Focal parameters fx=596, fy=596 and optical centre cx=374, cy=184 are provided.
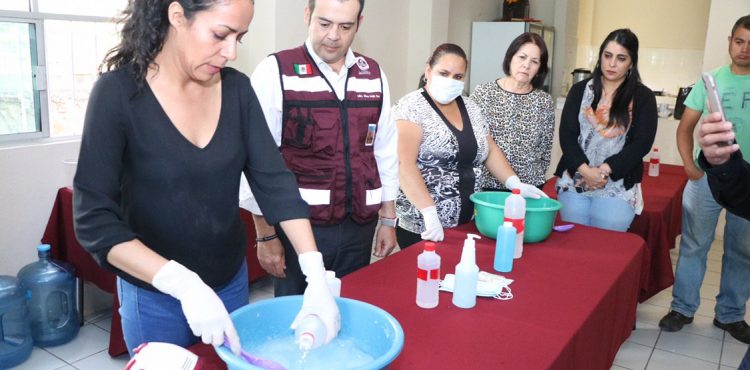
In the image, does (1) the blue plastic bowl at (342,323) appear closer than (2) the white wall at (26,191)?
Yes

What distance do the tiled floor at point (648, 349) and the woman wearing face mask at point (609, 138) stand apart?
0.69 m

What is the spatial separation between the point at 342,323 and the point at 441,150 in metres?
1.14

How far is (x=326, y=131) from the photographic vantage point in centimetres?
184

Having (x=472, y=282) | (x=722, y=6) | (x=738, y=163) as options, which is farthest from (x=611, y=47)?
(x=722, y=6)

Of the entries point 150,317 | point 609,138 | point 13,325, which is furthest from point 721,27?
point 13,325

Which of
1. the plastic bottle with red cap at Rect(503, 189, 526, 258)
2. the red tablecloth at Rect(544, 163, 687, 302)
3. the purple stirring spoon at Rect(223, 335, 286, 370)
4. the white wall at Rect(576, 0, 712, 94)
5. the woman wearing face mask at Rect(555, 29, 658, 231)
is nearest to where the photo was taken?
the purple stirring spoon at Rect(223, 335, 286, 370)

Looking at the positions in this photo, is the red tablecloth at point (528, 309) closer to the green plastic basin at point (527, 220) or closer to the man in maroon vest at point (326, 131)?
the green plastic basin at point (527, 220)

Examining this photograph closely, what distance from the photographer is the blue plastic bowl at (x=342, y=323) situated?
1198mm

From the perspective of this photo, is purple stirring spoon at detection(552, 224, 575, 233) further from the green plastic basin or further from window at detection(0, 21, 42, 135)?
window at detection(0, 21, 42, 135)

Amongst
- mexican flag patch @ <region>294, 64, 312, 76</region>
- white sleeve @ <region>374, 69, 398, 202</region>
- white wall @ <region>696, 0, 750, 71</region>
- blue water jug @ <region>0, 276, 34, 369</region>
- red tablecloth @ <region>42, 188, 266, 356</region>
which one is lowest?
blue water jug @ <region>0, 276, 34, 369</region>

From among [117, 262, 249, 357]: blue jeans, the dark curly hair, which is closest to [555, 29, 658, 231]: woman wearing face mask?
[117, 262, 249, 357]: blue jeans

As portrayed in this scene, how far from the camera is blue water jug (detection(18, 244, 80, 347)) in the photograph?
2787 mm

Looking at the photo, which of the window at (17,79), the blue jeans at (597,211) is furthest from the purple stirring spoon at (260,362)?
the window at (17,79)

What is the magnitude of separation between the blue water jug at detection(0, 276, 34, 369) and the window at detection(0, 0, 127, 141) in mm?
767
